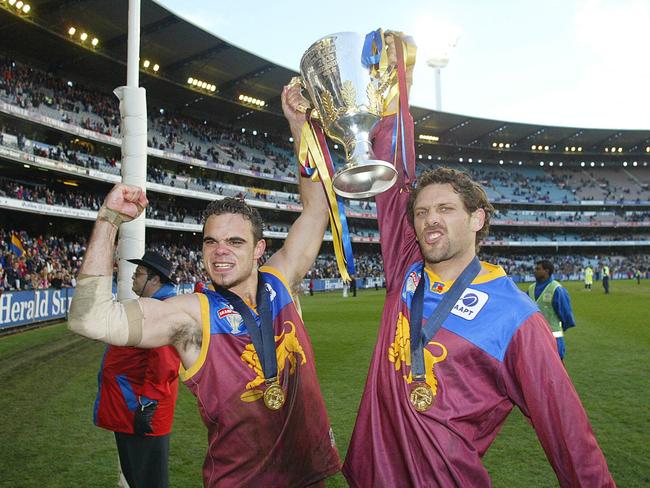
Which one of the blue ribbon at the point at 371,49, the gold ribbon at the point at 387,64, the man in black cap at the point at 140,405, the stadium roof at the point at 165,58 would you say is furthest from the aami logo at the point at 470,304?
the stadium roof at the point at 165,58

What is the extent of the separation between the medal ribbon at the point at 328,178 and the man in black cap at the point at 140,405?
5.53 ft

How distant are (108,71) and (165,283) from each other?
32.3m

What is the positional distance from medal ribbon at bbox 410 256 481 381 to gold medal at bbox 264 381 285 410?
711 millimetres

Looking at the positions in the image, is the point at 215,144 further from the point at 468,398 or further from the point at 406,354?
the point at 468,398

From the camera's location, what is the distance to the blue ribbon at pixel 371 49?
Result: 228 centimetres

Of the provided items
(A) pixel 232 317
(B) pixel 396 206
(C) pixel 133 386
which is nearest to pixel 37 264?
(C) pixel 133 386

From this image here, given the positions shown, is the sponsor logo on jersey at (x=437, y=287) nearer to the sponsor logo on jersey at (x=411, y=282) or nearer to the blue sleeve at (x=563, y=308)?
the sponsor logo on jersey at (x=411, y=282)

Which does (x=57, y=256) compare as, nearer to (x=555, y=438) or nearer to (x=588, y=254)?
(x=555, y=438)

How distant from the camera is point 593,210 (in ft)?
198

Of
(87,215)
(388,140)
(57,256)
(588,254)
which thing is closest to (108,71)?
(87,215)

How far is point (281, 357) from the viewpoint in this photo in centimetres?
253

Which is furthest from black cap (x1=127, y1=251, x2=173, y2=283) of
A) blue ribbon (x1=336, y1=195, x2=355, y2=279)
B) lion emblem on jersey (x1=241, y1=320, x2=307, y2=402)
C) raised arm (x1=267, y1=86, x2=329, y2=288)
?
blue ribbon (x1=336, y1=195, x2=355, y2=279)

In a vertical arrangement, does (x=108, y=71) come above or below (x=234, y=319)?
above

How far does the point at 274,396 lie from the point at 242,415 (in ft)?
0.56
